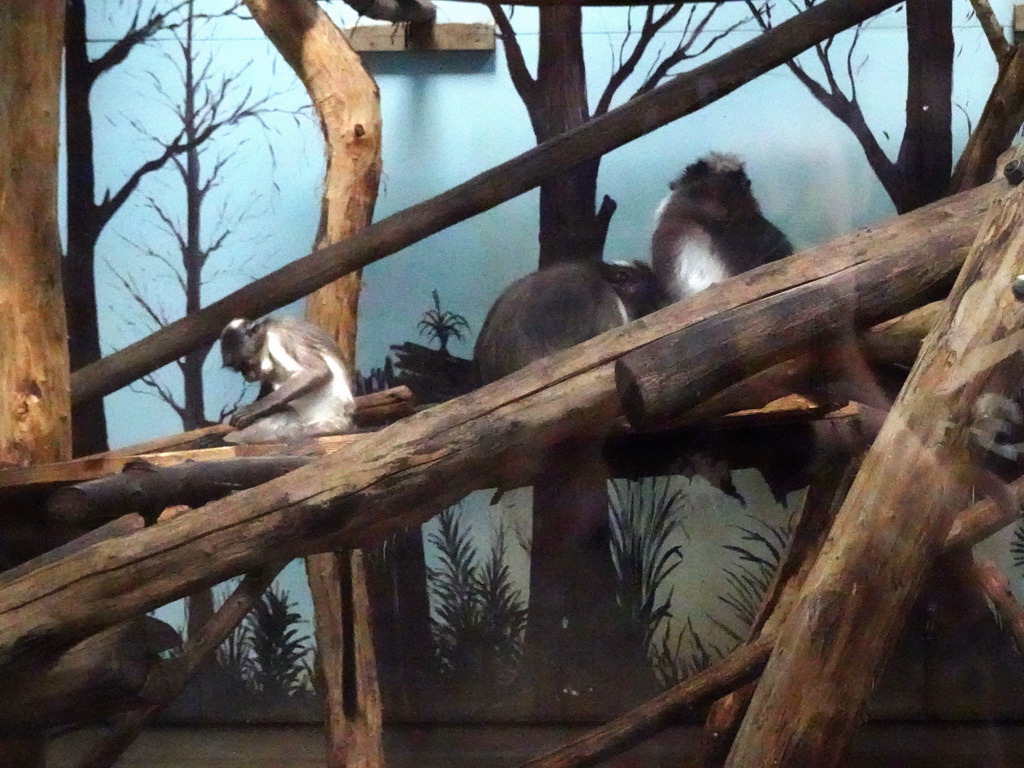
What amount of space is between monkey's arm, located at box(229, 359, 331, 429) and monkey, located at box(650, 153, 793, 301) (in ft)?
4.38

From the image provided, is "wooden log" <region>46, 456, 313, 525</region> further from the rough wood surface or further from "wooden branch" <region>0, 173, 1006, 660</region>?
the rough wood surface

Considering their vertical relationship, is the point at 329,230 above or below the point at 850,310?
above

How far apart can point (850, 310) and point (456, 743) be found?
98.1 inches

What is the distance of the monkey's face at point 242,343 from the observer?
2.65 m

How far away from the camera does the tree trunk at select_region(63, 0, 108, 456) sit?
3773 millimetres

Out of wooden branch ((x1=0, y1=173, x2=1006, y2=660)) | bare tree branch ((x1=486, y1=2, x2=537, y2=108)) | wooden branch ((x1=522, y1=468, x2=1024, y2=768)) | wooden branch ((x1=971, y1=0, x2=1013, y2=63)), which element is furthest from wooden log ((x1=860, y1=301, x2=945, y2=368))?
bare tree branch ((x1=486, y1=2, x2=537, y2=108))

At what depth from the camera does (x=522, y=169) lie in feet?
9.16

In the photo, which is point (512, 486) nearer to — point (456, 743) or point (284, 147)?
point (456, 743)

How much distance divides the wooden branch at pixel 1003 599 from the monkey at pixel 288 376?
→ 1758 mm

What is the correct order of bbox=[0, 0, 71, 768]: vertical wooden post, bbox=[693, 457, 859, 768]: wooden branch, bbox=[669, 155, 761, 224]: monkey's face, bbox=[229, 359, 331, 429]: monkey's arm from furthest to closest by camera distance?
bbox=[669, 155, 761, 224]: monkey's face
bbox=[229, 359, 331, 429]: monkey's arm
bbox=[693, 457, 859, 768]: wooden branch
bbox=[0, 0, 71, 768]: vertical wooden post

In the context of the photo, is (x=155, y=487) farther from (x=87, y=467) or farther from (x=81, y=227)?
(x=81, y=227)

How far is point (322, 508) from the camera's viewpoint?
58.6 inches

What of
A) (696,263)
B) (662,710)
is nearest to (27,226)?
(662,710)

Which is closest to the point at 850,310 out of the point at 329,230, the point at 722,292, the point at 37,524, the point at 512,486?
the point at 722,292
